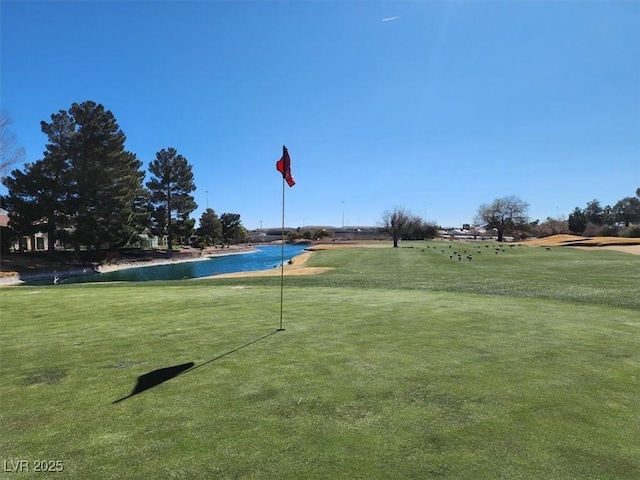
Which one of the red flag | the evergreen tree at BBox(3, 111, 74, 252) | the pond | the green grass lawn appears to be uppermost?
the evergreen tree at BBox(3, 111, 74, 252)

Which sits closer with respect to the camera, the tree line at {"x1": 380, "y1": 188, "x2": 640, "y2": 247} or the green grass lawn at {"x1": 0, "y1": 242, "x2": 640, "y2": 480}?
the green grass lawn at {"x1": 0, "y1": 242, "x2": 640, "y2": 480}

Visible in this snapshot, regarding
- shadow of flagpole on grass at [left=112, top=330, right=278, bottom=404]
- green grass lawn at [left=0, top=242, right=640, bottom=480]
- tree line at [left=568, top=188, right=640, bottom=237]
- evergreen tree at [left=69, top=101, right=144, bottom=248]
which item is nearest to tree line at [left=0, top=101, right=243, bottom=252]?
evergreen tree at [left=69, top=101, right=144, bottom=248]

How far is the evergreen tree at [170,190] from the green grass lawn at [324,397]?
65.3m

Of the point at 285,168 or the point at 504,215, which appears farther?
the point at 504,215

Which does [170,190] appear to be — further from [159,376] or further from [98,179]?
[159,376]

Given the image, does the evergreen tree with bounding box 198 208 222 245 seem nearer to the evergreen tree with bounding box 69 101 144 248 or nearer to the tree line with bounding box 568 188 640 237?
the evergreen tree with bounding box 69 101 144 248

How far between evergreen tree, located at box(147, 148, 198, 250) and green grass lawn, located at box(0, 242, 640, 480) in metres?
65.3

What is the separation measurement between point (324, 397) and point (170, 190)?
73.2m

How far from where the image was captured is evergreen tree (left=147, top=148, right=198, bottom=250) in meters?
70.6

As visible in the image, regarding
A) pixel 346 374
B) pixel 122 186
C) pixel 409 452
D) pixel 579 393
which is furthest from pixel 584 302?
pixel 122 186

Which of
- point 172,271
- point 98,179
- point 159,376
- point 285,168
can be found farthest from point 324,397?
point 98,179

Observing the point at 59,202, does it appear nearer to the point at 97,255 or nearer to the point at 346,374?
the point at 97,255

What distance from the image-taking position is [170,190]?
7206 centimetres

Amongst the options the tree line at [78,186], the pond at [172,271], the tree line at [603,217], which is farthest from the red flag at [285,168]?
the tree line at [603,217]
